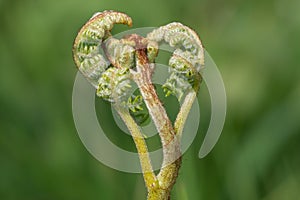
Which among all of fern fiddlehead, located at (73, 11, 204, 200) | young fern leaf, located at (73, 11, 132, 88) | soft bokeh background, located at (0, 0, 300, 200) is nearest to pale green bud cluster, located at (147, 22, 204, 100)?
fern fiddlehead, located at (73, 11, 204, 200)

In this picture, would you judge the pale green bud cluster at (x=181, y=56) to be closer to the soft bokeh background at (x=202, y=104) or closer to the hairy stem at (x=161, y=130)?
the hairy stem at (x=161, y=130)

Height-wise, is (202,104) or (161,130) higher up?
(161,130)

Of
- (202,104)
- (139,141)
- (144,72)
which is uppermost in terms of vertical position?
(144,72)

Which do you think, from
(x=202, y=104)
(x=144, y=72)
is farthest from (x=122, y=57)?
(x=202, y=104)

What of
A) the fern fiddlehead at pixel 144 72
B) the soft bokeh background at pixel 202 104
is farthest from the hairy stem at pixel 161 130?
the soft bokeh background at pixel 202 104

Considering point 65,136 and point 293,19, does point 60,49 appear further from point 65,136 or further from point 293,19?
point 293,19

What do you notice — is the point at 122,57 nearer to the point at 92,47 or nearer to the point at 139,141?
the point at 92,47

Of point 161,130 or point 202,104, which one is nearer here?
point 161,130

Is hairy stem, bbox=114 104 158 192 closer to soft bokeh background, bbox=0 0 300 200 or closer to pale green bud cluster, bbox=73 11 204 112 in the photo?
pale green bud cluster, bbox=73 11 204 112

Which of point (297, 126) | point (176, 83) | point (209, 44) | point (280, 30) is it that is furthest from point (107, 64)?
point (280, 30)
